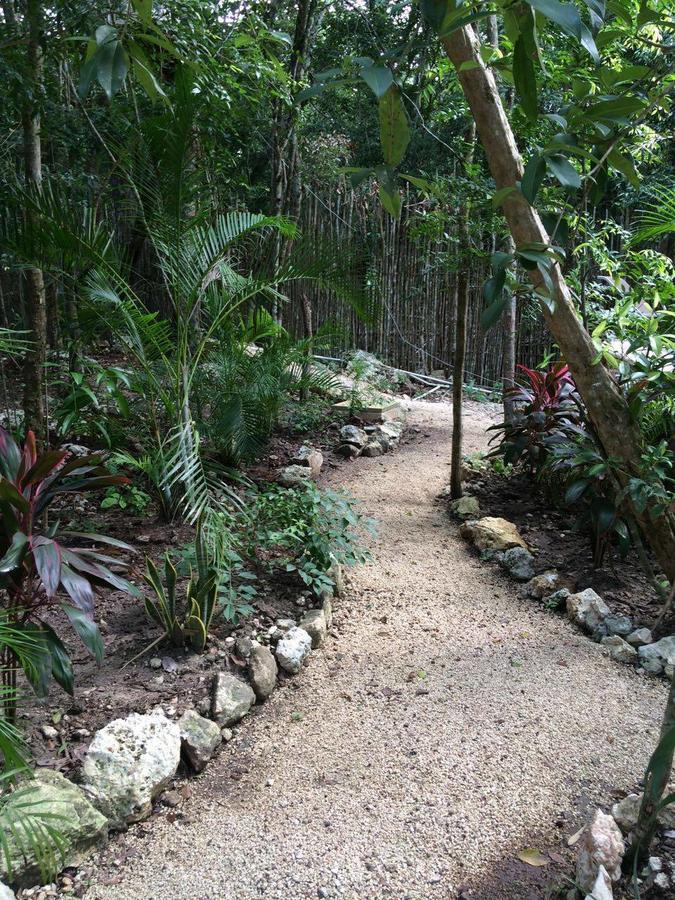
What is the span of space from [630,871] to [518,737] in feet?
1.85

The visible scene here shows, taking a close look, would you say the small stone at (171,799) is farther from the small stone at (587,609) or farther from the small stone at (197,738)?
the small stone at (587,609)

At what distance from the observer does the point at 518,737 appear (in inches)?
73.8

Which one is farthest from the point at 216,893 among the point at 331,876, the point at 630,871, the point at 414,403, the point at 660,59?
the point at 414,403

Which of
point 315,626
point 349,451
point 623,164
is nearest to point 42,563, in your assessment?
point 315,626

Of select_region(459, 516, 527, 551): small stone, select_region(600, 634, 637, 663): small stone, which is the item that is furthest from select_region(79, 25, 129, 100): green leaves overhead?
select_region(459, 516, 527, 551): small stone

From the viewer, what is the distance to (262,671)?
85.4 inches

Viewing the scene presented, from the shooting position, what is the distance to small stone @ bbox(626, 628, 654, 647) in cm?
233

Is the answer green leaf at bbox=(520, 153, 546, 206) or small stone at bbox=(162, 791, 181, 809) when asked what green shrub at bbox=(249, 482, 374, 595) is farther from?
green leaf at bbox=(520, 153, 546, 206)

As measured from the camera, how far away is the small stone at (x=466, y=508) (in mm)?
3551

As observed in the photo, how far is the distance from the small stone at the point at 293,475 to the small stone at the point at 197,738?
5.85ft

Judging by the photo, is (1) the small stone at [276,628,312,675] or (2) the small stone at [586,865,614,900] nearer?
(2) the small stone at [586,865,614,900]

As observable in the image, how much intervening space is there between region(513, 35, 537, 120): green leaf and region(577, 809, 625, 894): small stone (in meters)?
1.31

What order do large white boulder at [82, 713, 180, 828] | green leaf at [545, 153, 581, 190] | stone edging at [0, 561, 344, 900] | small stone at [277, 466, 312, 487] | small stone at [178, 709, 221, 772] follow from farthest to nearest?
small stone at [277, 466, 312, 487] < small stone at [178, 709, 221, 772] < large white boulder at [82, 713, 180, 828] < stone edging at [0, 561, 344, 900] < green leaf at [545, 153, 581, 190]

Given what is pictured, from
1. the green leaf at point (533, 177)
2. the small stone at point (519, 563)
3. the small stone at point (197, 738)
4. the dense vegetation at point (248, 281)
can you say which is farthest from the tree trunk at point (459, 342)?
the green leaf at point (533, 177)
